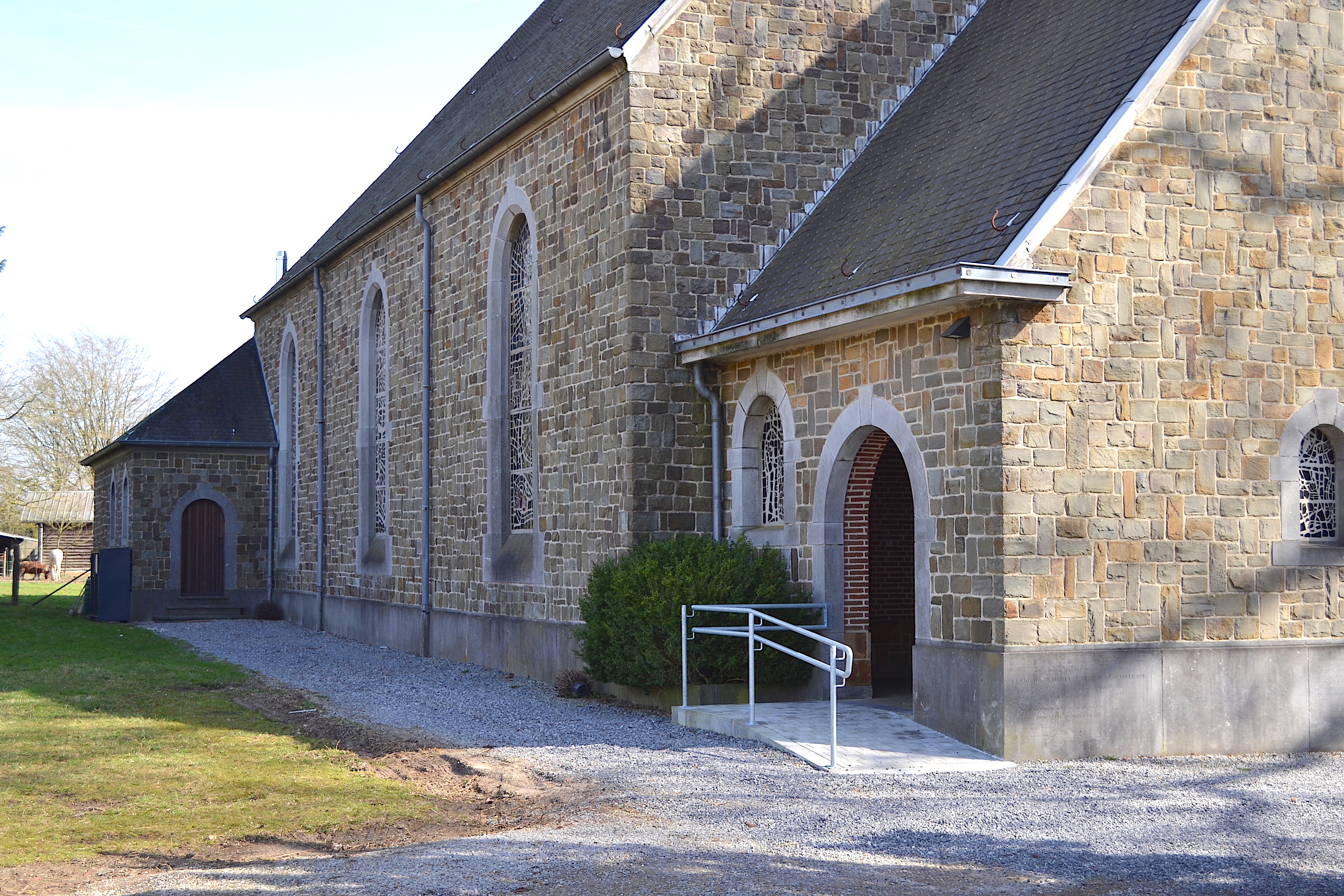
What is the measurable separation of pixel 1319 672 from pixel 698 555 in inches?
211

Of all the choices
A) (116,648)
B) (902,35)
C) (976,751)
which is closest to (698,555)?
(976,751)

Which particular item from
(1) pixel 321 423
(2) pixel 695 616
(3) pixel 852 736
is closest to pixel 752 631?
(3) pixel 852 736

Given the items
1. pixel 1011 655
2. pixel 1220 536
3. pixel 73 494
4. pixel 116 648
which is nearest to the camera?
pixel 1011 655

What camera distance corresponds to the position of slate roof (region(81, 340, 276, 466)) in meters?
30.7

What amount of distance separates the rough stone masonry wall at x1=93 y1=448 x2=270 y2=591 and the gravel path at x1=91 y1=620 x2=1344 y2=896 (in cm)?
2029

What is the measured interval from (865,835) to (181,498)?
1005 inches

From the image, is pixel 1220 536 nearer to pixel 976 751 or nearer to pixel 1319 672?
pixel 1319 672

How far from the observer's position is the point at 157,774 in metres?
10.5

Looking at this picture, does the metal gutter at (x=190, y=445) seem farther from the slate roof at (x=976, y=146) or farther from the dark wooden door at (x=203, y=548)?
the slate roof at (x=976, y=146)

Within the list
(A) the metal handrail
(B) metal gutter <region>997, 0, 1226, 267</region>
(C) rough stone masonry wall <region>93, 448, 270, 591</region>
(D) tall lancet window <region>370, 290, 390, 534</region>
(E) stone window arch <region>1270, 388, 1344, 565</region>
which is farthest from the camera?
(C) rough stone masonry wall <region>93, 448, 270, 591</region>

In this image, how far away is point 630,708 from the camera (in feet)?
45.3

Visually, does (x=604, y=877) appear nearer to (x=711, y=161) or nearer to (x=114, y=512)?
(x=711, y=161)

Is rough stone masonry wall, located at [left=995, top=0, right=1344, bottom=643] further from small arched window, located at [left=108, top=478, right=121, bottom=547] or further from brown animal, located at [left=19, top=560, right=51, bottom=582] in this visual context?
brown animal, located at [left=19, top=560, right=51, bottom=582]

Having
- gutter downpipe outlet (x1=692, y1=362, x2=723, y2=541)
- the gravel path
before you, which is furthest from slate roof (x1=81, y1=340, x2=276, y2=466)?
the gravel path
